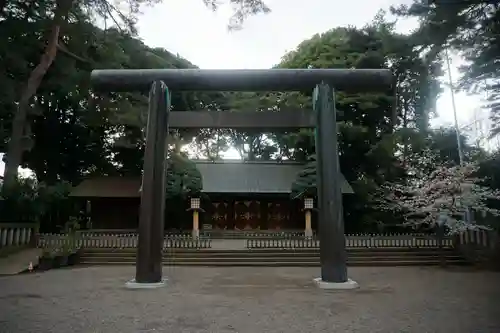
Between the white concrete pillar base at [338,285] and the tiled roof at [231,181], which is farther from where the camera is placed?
the tiled roof at [231,181]

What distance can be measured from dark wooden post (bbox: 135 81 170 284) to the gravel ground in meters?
0.62

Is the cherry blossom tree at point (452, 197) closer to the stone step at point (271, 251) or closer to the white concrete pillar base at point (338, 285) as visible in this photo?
the stone step at point (271, 251)

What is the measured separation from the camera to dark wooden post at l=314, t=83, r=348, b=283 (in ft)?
27.7

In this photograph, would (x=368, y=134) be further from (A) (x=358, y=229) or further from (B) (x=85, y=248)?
(B) (x=85, y=248)

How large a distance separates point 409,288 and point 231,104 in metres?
21.6

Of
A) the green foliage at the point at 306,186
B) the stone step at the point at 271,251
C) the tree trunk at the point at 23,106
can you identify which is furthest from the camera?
the green foliage at the point at 306,186

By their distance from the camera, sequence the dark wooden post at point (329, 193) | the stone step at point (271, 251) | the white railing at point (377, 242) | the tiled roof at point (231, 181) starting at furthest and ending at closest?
1. the tiled roof at point (231, 181)
2. the white railing at point (377, 242)
3. the stone step at point (271, 251)
4. the dark wooden post at point (329, 193)

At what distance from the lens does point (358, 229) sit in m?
24.5

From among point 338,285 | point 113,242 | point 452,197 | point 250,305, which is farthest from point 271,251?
point 250,305

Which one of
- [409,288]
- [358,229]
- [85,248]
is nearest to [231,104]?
[358,229]

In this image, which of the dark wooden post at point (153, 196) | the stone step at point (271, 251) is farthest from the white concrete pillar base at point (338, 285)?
the stone step at point (271, 251)

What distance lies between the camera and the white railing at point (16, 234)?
49.7 feet

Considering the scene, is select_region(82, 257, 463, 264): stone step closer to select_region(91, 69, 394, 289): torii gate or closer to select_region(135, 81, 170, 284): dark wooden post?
select_region(91, 69, 394, 289): torii gate

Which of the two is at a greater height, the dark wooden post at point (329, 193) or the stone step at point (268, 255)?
the dark wooden post at point (329, 193)
